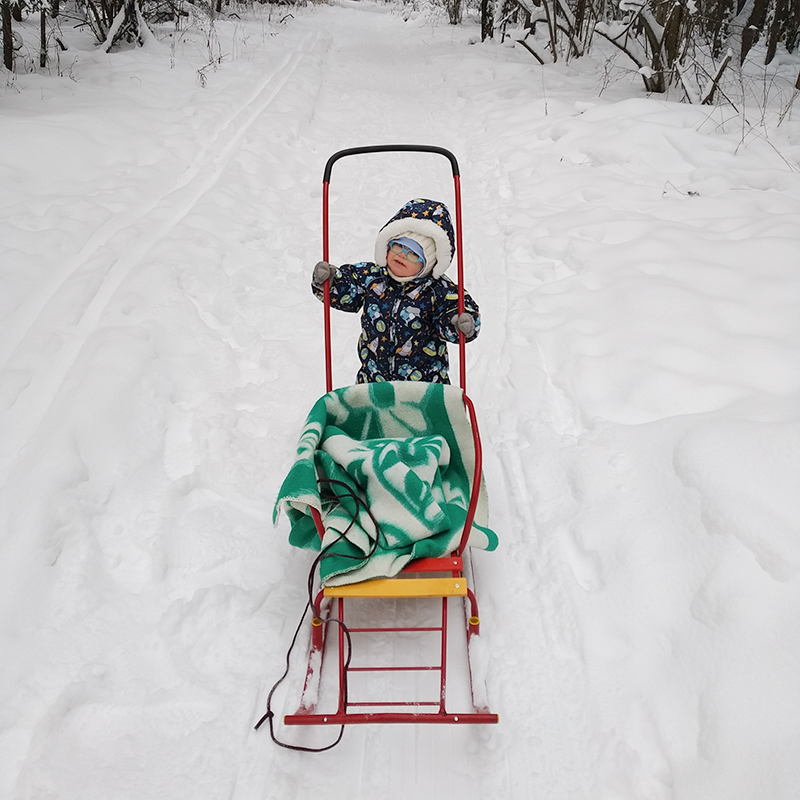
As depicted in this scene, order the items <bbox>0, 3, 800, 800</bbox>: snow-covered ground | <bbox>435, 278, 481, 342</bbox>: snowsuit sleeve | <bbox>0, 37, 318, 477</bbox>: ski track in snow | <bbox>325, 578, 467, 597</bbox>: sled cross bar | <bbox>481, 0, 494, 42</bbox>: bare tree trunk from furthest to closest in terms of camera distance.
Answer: <bbox>481, 0, 494, 42</bbox>: bare tree trunk < <bbox>0, 37, 318, 477</bbox>: ski track in snow < <bbox>435, 278, 481, 342</bbox>: snowsuit sleeve < <bbox>325, 578, 467, 597</bbox>: sled cross bar < <bbox>0, 3, 800, 800</bbox>: snow-covered ground

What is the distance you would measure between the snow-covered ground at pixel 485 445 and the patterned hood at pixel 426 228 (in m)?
0.89

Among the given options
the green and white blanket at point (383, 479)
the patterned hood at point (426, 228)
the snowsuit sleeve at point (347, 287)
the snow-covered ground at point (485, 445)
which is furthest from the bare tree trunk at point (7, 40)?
the green and white blanket at point (383, 479)

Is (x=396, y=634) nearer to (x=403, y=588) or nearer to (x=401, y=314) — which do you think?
(x=403, y=588)

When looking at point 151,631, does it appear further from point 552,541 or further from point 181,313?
point 181,313

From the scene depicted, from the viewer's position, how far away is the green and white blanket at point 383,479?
81.4 inches

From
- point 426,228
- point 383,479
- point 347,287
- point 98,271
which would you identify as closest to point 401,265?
point 426,228

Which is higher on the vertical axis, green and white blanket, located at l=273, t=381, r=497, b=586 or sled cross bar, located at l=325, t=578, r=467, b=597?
green and white blanket, located at l=273, t=381, r=497, b=586

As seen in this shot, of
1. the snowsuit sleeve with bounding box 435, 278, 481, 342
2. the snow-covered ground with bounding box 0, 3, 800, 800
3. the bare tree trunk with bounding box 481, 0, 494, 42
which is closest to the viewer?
the snow-covered ground with bounding box 0, 3, 800, 800

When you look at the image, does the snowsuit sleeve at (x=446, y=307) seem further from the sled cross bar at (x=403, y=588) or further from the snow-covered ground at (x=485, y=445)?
the sled cross bar at (x=403, y=588)

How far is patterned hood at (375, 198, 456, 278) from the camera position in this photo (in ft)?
8.33

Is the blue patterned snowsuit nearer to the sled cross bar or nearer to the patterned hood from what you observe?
the patterned hood

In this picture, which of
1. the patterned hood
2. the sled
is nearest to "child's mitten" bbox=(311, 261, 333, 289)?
the patterned hood

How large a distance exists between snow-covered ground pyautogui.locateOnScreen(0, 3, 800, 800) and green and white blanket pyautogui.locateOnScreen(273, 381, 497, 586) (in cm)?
31

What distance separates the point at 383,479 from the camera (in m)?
2.21
